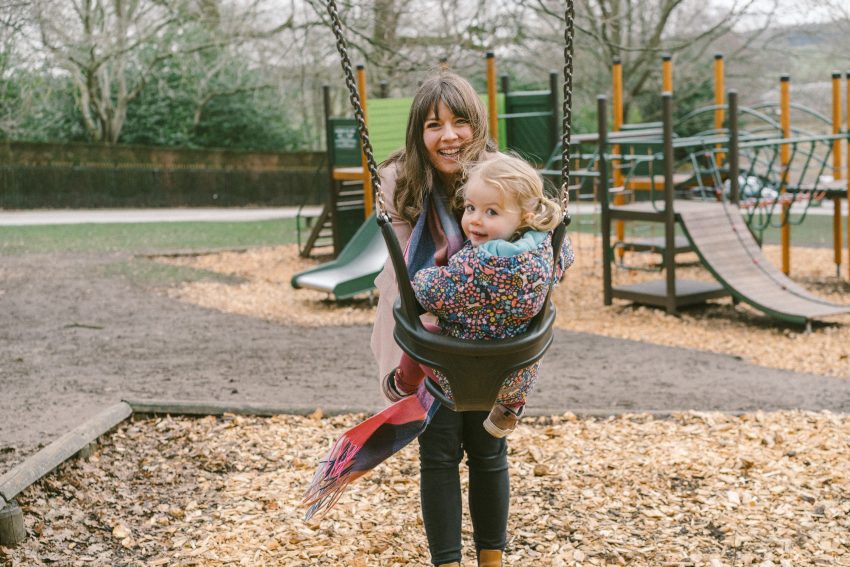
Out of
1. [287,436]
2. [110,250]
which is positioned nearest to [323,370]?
[287,436]

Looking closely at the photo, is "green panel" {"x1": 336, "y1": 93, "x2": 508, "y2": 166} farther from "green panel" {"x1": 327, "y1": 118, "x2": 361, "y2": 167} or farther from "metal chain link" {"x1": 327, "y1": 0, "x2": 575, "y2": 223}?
"metal chain link" {"x1": 327, "y1": 0, "x2": 575, "y2": 223}

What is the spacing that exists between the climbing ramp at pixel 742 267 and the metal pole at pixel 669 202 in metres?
0.12

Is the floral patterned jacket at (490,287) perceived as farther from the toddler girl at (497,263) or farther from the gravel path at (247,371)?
the gravel path at (247,371)

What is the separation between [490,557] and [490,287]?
92 cm

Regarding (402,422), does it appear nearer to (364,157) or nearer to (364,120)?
(364,120)

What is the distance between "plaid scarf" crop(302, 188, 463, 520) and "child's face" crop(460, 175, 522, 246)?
0.15 meters

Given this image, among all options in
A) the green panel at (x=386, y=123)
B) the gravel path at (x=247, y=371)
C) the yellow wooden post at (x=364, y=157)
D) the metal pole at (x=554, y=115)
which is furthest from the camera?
the metal pole at (x=554, y=115)

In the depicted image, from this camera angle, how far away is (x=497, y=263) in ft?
7.76

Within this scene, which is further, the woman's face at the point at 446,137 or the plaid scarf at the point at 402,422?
the woman's face at the point at 446,137

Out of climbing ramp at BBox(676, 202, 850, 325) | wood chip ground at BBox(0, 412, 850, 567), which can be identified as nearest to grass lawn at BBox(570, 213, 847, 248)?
climbing ramp at BBox(676, 202, 850, 325)

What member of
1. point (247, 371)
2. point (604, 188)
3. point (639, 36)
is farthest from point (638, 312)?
point (639, 36)

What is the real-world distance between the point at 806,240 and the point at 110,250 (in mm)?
10574

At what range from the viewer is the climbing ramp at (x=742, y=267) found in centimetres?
804

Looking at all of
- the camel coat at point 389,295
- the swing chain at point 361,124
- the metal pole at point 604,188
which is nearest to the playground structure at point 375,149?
the metal pole at point 604,188
